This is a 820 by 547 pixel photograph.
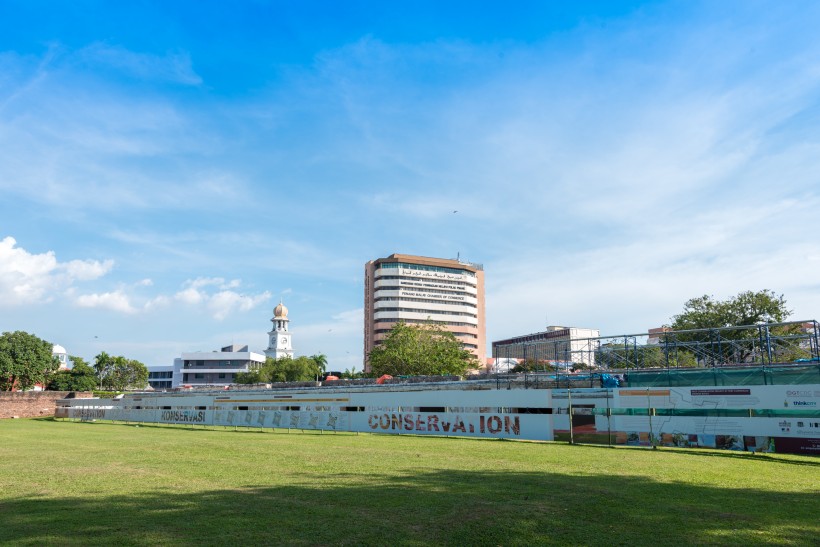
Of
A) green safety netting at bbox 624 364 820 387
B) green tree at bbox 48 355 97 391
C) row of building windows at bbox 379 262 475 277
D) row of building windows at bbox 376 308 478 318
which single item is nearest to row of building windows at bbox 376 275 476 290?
row of building windows at bbox 379 262 475 277

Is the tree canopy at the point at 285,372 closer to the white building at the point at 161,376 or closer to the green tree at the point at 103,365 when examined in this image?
the green tree at the point at 103,365

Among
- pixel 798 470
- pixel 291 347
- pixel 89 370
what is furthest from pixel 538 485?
pixel 291 347

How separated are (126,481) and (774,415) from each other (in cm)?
2637

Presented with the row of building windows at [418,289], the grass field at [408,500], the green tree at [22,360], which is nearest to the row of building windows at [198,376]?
the row of building windows at [418,289]

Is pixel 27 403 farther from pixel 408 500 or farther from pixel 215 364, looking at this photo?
pixel 408 500

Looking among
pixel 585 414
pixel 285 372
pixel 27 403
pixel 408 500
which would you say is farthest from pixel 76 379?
pixel 408 500

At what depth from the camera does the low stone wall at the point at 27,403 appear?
291 feet

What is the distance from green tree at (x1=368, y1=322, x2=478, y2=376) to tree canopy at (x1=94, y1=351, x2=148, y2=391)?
65091 mm

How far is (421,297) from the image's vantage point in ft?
562

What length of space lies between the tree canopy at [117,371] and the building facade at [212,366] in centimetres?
3367

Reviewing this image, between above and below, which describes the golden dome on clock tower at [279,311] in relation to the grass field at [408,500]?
above

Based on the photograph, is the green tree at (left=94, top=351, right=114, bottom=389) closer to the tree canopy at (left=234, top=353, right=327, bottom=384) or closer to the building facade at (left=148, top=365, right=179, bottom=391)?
the tree canopy at (left=234, top=353, right=327, bottom=384)

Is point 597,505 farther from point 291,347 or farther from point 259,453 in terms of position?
point 291,347

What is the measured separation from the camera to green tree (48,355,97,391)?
108 metres
